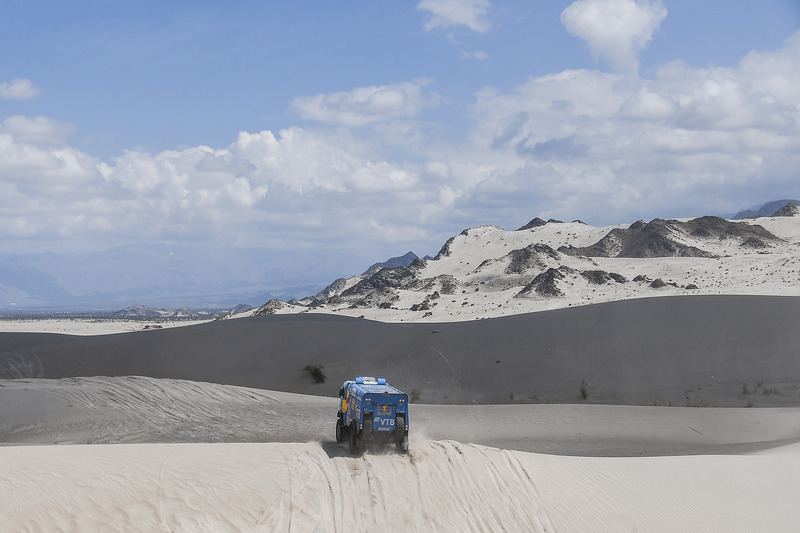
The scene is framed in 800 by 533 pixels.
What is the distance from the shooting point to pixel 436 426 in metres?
19.3

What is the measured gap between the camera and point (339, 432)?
15508mm

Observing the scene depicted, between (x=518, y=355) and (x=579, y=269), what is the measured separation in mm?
38047

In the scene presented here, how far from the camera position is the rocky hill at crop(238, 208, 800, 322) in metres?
50.9

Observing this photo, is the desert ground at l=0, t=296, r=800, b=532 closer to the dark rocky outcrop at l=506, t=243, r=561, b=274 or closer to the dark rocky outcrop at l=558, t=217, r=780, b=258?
the dark rocky outcrop at l=506, t=243, r=561, b=274

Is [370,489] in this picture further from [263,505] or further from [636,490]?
[636,490]

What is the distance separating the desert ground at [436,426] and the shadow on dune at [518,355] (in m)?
0.09

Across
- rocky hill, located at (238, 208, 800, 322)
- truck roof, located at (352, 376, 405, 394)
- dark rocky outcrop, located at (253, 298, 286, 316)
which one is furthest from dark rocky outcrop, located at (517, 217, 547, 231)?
truck roof, located at (352, 376, 405, 394)

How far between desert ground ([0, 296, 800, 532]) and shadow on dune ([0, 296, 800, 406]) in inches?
3.4

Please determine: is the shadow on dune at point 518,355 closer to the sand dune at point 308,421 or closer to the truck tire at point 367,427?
the sand dune at point 308,421

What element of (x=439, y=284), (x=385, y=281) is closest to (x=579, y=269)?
(x=439, y=284)

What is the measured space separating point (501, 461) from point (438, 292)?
167ft

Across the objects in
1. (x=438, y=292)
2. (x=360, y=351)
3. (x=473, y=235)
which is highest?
(x=473, y=235)

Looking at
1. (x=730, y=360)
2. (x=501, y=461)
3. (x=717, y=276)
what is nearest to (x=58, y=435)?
(x=501, y=461)

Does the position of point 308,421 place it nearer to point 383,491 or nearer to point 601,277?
point 383,491
